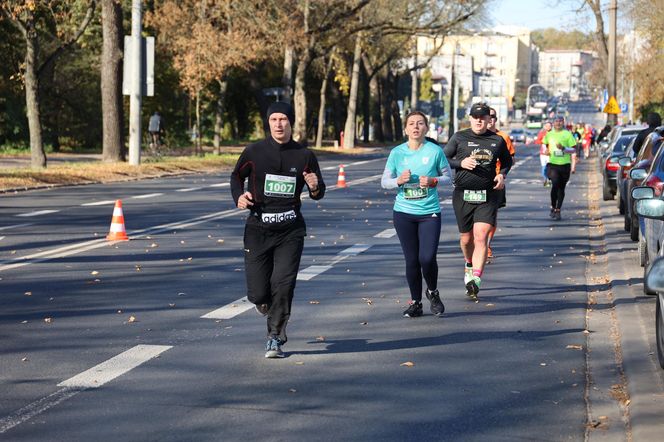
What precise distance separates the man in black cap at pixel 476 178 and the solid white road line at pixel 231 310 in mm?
2039

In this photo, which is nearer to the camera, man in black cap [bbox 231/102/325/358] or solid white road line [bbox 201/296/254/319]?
man in black cap [bbox 231/102/325/358]

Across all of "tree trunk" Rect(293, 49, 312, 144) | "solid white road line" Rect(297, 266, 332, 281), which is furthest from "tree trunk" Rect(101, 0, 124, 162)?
"solid white road line" Rect(297, 266, 332, 281)

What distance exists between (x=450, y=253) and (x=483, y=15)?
46609 millimetres

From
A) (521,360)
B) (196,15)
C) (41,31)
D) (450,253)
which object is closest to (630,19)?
(196,15)

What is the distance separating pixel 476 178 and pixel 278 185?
146 inches

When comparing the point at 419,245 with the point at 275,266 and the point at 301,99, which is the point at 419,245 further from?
the point at 301,99

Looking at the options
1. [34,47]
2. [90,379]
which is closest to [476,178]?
[90,379]

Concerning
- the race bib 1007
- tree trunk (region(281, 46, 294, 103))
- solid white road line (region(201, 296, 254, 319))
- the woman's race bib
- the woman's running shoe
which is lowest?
solid white road line (region(201, 296, 254, 319))

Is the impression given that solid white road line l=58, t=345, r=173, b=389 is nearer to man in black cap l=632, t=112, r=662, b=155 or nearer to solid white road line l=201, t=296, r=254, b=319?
solid white road line l=201, t=296, r=254, b=319

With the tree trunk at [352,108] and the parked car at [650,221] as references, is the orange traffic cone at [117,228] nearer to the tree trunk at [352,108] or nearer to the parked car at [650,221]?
the parked car at [650,221]

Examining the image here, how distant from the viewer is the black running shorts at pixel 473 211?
38.9 ft

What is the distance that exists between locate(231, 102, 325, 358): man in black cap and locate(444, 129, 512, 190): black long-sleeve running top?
3440mm

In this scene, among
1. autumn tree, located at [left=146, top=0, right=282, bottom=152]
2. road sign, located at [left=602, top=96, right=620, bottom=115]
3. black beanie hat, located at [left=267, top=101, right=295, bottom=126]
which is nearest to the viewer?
black beanie hat, located at [left=267, top=101, right=295, bottom=126]

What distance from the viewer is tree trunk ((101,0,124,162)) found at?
3697 cm
